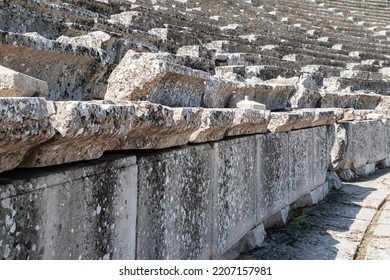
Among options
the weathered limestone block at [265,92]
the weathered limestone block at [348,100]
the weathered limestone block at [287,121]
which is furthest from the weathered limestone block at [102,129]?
the weathered limestone block at [348,100]

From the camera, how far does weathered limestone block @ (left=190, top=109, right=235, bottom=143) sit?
7.80 ft

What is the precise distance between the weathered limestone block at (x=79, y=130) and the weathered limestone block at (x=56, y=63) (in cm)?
63

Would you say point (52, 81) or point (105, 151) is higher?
point (52, 81)

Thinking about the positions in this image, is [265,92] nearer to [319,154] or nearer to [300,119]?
[300,119]

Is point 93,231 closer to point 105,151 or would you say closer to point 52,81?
point 105,151

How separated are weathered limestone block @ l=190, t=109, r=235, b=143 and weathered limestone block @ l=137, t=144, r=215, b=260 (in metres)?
0.06

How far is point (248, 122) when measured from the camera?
2.92m

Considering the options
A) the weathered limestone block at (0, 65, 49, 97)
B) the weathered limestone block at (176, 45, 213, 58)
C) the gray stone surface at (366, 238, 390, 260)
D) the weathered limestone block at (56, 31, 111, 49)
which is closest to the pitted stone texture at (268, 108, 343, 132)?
the gray stone surface at (366, 238, 390, 260)

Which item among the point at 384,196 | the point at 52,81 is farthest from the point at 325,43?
the point at 52,81

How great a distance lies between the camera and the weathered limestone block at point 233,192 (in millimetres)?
2674

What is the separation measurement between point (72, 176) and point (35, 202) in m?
0.18

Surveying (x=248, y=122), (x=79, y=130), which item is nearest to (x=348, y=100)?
(x=248, y=122)

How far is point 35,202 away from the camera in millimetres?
1378

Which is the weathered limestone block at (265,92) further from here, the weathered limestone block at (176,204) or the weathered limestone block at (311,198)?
the weathered limestone block at (176,204)
